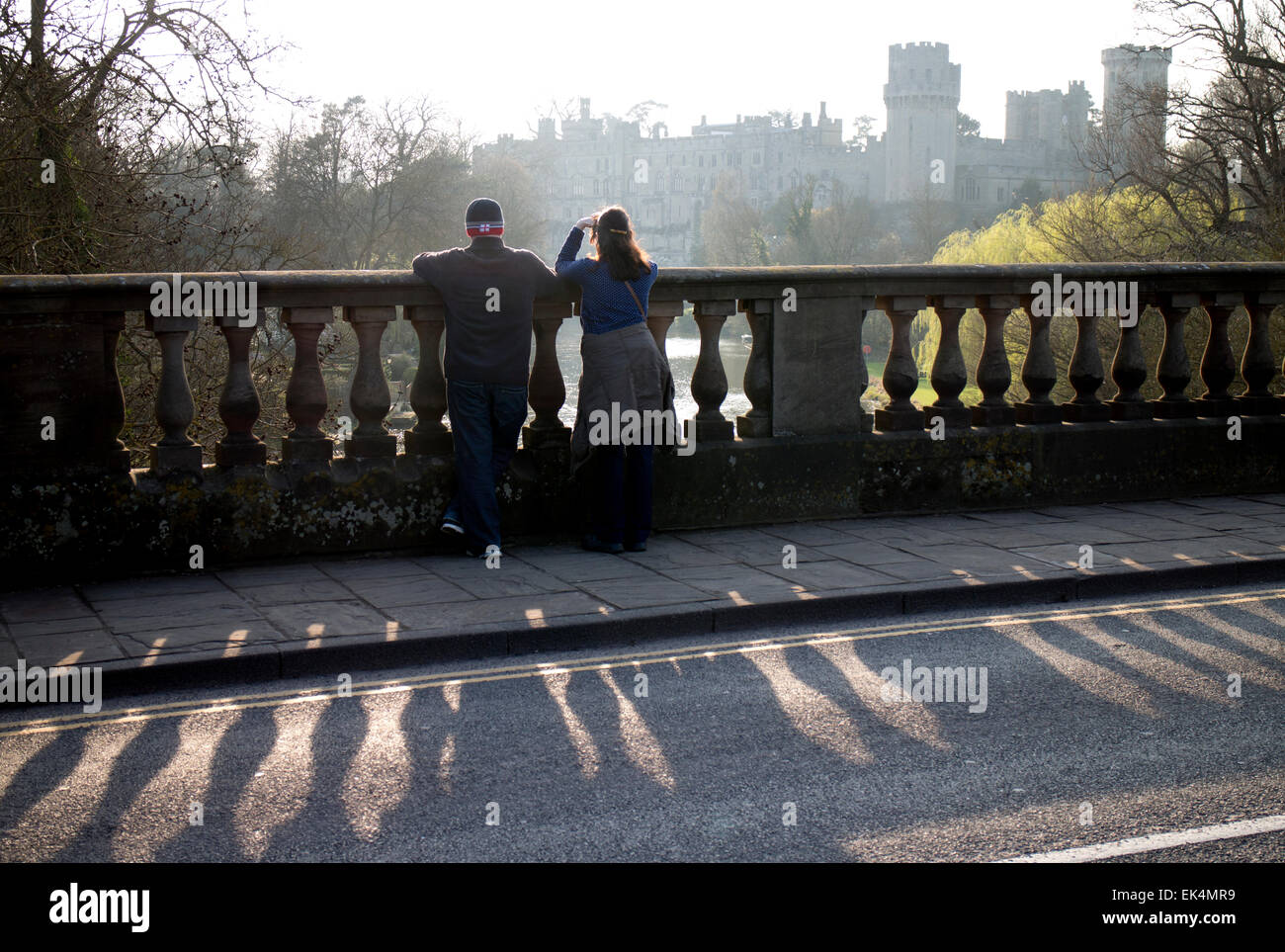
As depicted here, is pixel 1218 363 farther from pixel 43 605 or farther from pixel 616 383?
pixel 43 605

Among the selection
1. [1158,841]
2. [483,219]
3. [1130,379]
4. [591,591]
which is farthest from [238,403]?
[1130,379]

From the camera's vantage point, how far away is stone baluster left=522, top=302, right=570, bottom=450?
7.97 meters

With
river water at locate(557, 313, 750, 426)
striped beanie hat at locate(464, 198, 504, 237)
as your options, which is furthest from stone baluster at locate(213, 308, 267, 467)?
river water at locate(557, 313, 750, 426)

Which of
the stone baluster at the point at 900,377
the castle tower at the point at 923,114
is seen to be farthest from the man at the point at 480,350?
the castle tower at the point at 923,114

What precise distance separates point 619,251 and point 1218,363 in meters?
4.73

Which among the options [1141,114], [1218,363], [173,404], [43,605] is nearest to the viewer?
[43,605]

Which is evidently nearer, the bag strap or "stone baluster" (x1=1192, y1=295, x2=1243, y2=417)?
the bag strap

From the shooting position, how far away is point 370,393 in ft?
25.0

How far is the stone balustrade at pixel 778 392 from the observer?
6.83 metres

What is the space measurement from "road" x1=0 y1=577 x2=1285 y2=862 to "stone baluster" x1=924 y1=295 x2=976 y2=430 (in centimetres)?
289

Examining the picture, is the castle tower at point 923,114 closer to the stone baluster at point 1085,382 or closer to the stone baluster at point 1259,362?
the stone baluster at point 1259,362

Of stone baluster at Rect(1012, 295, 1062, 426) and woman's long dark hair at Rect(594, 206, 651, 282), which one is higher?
woman's long dark hair at Rect(594, 206, 651, 282)

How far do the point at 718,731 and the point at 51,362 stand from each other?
391cm

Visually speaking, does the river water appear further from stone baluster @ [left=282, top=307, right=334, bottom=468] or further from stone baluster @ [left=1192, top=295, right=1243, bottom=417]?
stone baluster @ [left=282, top=307, right=334, bottom=468]
